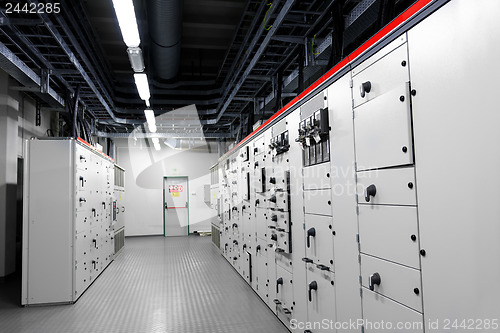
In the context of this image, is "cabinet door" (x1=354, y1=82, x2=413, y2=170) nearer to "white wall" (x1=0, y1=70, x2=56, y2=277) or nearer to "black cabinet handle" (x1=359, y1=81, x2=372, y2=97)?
"black cabinet handle" (x1=359, y1=81, x2=372, y2=97)

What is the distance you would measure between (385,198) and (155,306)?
3835 mm

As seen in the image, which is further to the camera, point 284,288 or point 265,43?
point 265,43

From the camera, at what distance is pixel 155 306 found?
4.87 m

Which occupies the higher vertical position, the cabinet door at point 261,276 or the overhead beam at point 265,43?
the overhead beam at point 265,43

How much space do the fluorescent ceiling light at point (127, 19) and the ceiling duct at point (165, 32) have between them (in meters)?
0.76

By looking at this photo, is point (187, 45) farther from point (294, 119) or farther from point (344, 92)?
point (344, 92)

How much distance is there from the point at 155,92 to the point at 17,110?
8.33 feet

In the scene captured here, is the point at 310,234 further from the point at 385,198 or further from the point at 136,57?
the point at 136,57

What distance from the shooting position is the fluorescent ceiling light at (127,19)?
10.1ft

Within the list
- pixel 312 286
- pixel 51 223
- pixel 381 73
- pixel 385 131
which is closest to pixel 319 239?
pixel 312 286

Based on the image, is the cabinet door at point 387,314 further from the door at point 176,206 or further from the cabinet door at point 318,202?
the door at point 176,206

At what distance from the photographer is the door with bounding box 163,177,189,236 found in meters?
12.9

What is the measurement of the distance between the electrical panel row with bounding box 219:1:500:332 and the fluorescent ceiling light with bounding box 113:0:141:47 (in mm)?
1745

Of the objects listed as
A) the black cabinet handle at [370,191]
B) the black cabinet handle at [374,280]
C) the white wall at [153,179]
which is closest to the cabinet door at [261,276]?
the black cabinet handle at [374,280]
